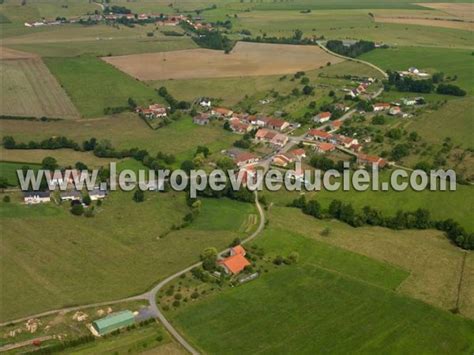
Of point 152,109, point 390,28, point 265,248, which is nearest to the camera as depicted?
Answer: point 265,248

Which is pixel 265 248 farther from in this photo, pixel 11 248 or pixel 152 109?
pixel 152 109

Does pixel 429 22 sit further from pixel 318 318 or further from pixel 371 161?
pixel 318 318

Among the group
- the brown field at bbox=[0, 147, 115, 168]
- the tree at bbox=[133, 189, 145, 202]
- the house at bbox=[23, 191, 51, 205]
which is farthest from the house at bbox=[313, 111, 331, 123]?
the house at bbox=[23, 191, 51, 205]

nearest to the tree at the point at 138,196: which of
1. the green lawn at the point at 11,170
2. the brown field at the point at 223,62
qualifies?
the green lawn at the point at 11,170

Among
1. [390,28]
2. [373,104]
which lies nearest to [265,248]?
[373,104]

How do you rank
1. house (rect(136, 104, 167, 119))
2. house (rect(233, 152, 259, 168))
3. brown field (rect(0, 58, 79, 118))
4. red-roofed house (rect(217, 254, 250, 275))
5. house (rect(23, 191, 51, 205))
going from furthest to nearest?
1. house (rect(136, 104, 167, 119))
2. brown field (rect(0, 58, 79, 118))
3. house (rect(233, 152, 259, 168))
4. house (rect(23, 191, 51, 205))
5. red-roofed house (rect(217, 254, 250, 275))

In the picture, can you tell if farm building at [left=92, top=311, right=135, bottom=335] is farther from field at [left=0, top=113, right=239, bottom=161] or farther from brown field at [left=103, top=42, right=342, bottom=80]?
brown field at [left=103, top=42, right=342, bottom=80]
